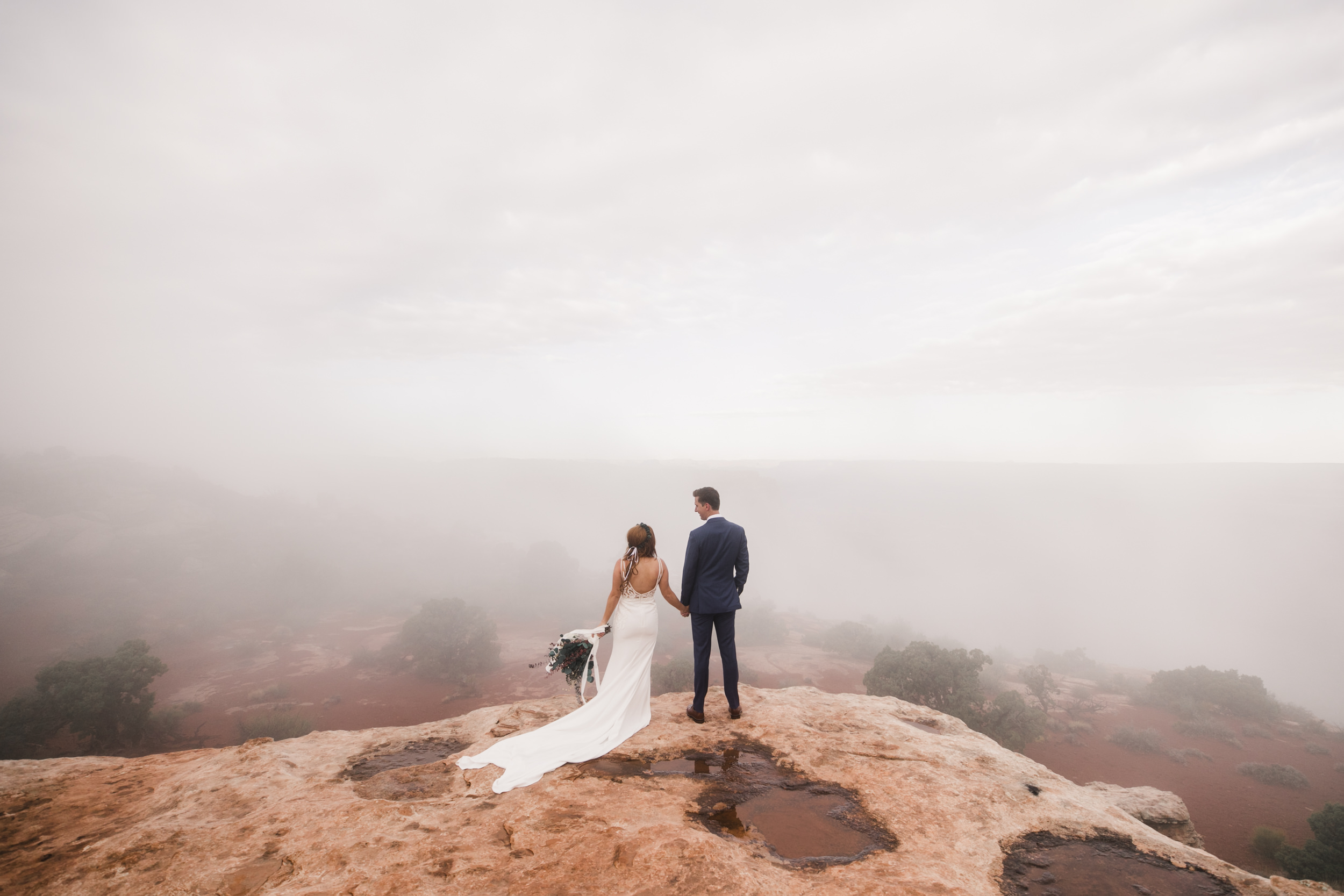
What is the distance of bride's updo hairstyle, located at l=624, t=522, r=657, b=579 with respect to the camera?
19.1 ft

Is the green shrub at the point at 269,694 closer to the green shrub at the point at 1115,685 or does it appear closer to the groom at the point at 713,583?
the groom at the point at 713,583

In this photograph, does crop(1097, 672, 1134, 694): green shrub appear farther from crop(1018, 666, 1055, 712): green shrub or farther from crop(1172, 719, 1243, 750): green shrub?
crop(1172, 719, 1243, 750): green shrub

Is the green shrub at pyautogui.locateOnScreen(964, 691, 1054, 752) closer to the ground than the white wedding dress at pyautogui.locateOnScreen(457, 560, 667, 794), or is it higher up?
closer to the ground

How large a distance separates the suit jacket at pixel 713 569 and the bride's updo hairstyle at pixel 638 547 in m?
0.52

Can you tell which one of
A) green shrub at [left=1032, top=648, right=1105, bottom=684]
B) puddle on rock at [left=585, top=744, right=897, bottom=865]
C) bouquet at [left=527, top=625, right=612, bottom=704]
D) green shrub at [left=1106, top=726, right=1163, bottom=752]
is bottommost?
green shrub at [left=1032, top=648, right=1105, bottom=684]

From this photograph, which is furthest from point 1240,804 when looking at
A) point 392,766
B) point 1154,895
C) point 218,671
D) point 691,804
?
point 218,671

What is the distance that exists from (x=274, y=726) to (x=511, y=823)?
30.0 metres

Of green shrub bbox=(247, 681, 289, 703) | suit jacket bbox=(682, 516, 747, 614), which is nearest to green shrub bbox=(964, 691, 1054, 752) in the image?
suit jacket bbox=(682, 516, 747, 614)

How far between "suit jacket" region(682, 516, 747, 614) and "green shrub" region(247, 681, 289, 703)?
36537mm

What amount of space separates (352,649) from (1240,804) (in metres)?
55.3

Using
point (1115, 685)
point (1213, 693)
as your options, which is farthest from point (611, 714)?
point (1115, 685)

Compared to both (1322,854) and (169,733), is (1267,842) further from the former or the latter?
(169,733)

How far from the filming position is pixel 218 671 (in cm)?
3362

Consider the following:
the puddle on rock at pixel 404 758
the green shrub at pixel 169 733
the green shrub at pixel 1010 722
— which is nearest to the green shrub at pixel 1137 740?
Answer: the green shrub at pixel 1010 722
